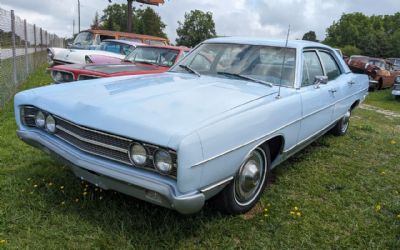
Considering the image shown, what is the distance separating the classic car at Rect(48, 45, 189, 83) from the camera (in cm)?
650

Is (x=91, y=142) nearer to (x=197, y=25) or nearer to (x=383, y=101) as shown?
(x=383, y=101)

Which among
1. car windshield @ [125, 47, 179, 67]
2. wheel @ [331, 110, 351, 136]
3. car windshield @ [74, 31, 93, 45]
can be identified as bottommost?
wheel @ [331, 110, 351, 136]

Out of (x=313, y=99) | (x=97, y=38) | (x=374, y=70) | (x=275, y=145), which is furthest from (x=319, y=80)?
(x=374, y=70)

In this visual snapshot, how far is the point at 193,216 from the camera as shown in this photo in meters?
3.31

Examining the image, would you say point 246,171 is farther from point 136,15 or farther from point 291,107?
point 136,15

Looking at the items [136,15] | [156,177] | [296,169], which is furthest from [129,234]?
[136,15]

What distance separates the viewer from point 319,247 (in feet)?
10.1

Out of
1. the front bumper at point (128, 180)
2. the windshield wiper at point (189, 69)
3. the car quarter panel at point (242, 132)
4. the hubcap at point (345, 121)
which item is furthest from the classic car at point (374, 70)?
the front bumper at point (128, 180)

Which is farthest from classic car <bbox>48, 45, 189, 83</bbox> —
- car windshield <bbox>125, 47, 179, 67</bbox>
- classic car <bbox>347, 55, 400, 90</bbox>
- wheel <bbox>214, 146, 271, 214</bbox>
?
classic car <bbox>347, 55, 400, 90</bbox>

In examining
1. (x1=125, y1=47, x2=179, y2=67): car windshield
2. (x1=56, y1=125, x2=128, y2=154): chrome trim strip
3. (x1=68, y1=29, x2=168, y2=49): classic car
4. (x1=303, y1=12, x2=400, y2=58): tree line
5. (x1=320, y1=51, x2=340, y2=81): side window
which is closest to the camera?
(x1=56, y1=125, x2=128, y2=154): chrome trim strip

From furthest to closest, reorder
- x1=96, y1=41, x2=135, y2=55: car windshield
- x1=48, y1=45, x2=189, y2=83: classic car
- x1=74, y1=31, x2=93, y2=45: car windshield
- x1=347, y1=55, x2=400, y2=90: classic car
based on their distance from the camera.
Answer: x1=347, y1=55, x2=400, y2=90: classic car → x1=74, y1=31, x2=93, y2=45: car windshield → x1=96, y1=41, x2=135, y2=55: car windshield → x1=48, y1=45, x2=189, y2=83: classic car

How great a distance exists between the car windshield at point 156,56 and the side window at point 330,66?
3241mm

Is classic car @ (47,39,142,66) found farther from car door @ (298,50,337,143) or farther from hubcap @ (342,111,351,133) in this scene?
car door @ (298,50,337,143)

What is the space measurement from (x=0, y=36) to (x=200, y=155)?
5.85 meters
